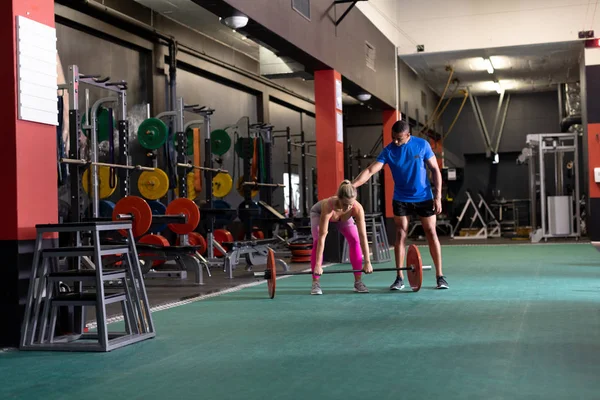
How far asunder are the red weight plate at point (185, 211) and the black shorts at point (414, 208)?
2.60 m

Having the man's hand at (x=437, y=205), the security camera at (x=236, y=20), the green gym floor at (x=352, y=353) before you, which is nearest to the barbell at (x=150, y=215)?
the green gym floor at (x=352, y=353)

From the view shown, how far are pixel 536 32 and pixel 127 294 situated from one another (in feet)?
33.9

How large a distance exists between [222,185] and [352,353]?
23.3 feet

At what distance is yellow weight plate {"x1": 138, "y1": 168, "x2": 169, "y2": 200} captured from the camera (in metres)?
7.97

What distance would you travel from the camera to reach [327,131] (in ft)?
30.2

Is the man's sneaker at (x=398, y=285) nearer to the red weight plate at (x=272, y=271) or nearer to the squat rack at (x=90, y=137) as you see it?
the red weight plate at (x=272, y=271)

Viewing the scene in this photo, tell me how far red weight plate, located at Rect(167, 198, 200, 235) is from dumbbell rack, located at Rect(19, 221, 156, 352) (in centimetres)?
371

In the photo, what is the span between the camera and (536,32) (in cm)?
1223

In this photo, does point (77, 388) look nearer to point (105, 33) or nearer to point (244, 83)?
point (105, 33)

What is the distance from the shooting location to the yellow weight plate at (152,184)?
314 inches

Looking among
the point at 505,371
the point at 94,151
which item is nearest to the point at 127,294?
the point at 505,371

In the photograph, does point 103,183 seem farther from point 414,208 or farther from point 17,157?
point 17,157

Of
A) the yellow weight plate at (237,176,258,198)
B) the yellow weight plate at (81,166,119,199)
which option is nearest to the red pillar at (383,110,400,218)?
the yellow weight plate at (237,176,258,198)

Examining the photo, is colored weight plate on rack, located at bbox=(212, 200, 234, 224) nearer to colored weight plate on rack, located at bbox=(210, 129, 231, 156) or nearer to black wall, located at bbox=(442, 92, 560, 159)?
colored weight plate on rack, located at bbox=(210, 129, 231, 156)
